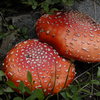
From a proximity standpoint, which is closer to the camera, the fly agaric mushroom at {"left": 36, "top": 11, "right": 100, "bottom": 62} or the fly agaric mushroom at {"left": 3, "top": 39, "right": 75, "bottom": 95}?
the fly agaric mushroom at {"left": 3, "top": 39, "right": 75, "bottom": 95}

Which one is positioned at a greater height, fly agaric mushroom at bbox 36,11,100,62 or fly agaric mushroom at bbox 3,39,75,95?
fly agaric mushroom at bbox 36,11,100,62

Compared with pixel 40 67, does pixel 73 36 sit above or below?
above

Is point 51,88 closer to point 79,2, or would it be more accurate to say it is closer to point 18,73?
point 18,73

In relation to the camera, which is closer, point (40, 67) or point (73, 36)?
point (40, 67)
